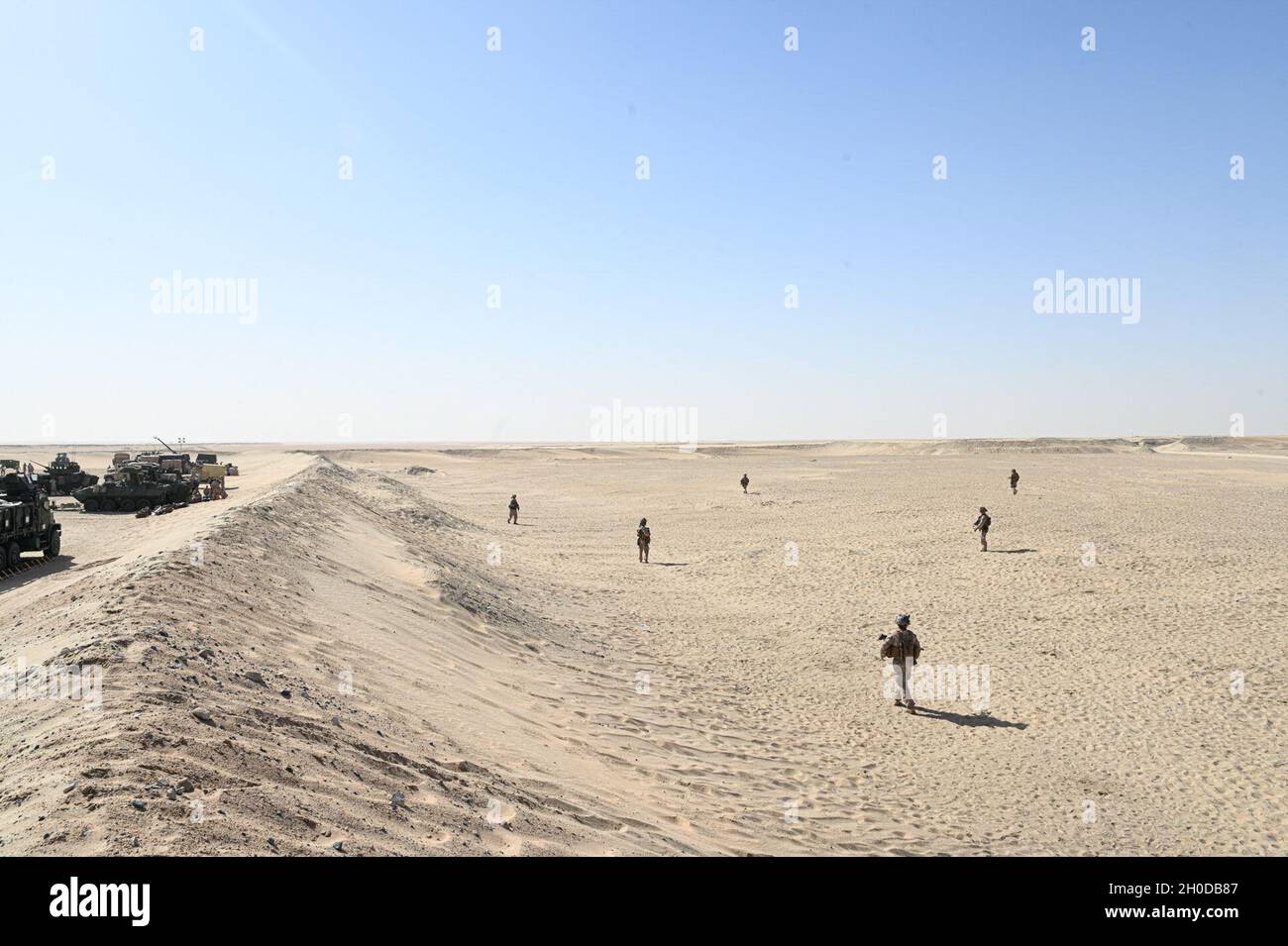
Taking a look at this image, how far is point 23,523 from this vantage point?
18844 mm

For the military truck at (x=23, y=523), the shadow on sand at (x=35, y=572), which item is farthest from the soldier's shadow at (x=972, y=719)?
the military truck at (x=23, y=523)

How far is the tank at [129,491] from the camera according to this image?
31312 mm

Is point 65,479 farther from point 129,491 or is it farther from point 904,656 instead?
point 904,656

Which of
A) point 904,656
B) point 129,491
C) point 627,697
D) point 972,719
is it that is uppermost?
point 129,491

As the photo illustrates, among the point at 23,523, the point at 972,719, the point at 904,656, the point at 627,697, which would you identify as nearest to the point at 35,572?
the point at 23,523

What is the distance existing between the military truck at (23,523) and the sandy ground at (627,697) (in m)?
0.69

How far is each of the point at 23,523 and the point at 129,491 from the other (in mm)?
13732

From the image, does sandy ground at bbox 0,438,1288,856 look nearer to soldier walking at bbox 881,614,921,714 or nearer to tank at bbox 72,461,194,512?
soldier walking at bbox 881,614,921,714

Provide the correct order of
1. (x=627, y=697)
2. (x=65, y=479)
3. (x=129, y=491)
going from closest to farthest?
1. (x=627, y=697)
2. (x=129, y=491)
3. (x=65, y=479)

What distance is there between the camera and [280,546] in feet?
50.1

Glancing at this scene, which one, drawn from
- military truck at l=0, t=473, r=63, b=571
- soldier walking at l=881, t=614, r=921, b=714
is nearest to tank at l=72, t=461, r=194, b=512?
military truck at l=0, t=473, r=63, b=571

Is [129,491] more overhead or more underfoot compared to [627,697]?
more overhead

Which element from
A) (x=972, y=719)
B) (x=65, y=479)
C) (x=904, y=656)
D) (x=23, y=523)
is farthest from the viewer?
(x=65, y=479)

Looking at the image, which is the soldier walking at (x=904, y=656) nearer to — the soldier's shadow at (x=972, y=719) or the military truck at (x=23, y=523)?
the soldier's shadow at (x=972, y=719)
